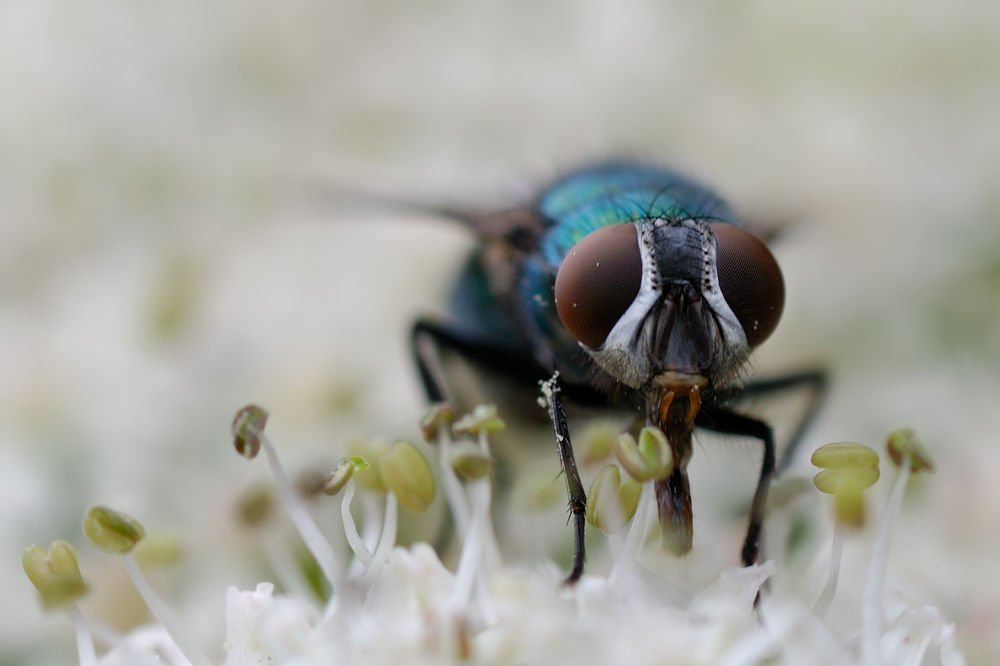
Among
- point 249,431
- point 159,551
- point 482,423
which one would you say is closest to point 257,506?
point 159,551

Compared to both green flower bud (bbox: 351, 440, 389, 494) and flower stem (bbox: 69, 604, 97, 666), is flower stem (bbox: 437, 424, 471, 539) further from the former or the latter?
flower stem (bbox: 69, 604, 97, 666)

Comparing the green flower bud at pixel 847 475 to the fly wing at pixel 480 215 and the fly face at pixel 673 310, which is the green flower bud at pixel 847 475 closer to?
the fly face at pixel 673 310

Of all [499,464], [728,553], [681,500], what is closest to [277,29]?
[499,464]

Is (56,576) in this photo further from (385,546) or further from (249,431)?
(385,546)

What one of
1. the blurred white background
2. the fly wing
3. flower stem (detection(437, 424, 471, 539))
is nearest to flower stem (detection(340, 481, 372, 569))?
flower stem (detection(437, 424, 471, 539))

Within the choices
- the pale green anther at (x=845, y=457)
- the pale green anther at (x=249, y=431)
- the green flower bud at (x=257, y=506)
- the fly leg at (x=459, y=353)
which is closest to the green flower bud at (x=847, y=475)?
the pale green anther at (x=845, y=457)
